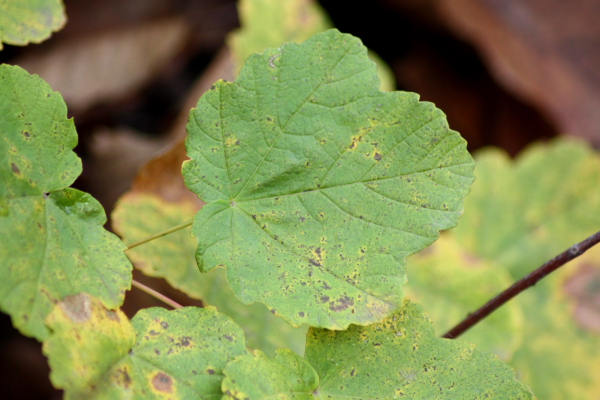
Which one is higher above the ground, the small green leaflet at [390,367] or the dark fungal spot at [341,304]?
the dark fungal spot at [341,304]

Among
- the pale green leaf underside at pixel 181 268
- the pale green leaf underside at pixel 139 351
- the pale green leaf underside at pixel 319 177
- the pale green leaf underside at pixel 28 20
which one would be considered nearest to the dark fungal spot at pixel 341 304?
the pale green leaf underside at pixel 319 177

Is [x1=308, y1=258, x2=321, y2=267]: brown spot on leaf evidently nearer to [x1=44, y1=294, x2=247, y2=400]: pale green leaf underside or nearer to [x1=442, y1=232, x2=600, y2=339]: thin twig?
[x1=44, y1=294, x2=247, y2=400]: pale green leaf underside

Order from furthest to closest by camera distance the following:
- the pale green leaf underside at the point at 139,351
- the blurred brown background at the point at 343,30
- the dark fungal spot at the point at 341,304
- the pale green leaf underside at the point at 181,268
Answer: the blurred brown background at the point at 343,30, the pale green leaf underside at the point at 181,268, the dark fungal spot at the point at 341,304, the pale green leaf underside at the point at 139,351

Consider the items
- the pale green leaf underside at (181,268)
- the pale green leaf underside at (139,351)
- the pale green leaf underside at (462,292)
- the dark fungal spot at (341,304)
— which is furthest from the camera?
the pale green leaf underside at (462,292)

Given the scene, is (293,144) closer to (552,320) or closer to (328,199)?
Answer: (328,199)

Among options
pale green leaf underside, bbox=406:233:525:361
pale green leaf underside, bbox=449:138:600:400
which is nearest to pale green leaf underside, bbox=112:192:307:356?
pale green leaf underside, bbox=406:233:525:361

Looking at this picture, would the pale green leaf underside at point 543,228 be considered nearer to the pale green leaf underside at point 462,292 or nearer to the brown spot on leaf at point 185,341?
the pale green leaf underside at point 462,292

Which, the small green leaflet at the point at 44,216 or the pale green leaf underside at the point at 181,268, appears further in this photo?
the pale green leaf underside at the point at 181,268
